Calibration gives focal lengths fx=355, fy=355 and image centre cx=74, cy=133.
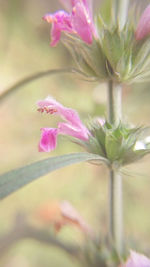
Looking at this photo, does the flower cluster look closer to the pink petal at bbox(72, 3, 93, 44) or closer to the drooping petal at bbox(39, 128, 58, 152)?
the pink petal at bbox(72, 3, 93, 44)

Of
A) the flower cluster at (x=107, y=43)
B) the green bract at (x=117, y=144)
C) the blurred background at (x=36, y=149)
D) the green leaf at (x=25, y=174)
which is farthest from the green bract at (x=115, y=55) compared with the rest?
the blurred background at (x=36, y=149)

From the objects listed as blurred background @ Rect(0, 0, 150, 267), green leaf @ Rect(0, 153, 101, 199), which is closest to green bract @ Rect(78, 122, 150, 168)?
green leaf @ Rect(0, 153, 101, 199)

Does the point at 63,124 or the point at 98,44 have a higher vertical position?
the point at 98,44

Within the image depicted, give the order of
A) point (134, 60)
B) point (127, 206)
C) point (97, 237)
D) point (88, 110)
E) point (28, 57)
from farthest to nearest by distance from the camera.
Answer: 1. point (28, 57)
2. point (127, 206)
3. point (88, 110)
4. point (97, 237)
5. point (134, 60)

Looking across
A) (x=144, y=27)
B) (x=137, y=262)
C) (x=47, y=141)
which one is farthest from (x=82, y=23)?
(x=137, y=262)

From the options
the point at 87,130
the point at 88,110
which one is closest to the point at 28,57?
the point at 88,110

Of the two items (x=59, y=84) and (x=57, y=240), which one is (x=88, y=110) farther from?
(x=59, y=84)
